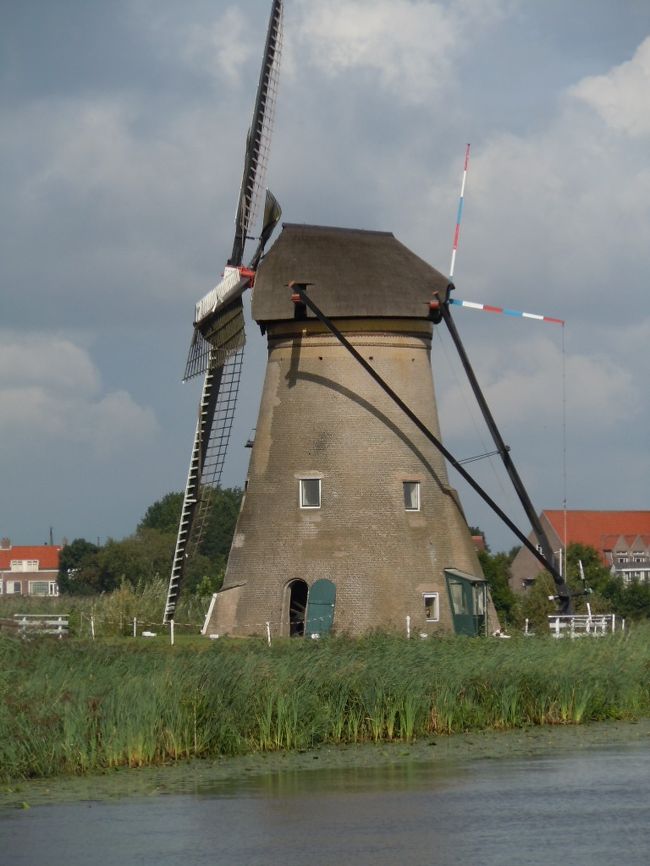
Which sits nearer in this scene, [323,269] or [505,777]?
[505,777]

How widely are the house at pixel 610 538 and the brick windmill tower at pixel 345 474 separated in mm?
45816

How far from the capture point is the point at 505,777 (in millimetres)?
14312

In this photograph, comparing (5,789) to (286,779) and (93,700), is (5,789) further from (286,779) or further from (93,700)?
(286,779)

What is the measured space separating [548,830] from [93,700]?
4704 millimetres

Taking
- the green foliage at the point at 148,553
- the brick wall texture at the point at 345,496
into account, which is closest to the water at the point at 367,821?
the brick wall texture at the point at 345,496

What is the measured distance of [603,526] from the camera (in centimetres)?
7638

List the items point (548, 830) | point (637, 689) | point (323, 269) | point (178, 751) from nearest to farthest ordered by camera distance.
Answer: point (548, 830), point (178, 751), point (637, 689), point (323, 269)

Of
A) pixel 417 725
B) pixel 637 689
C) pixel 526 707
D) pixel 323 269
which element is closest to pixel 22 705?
pixel 417 725

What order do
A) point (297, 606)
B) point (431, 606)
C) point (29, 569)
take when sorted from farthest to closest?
point (29, 569), point (297, 606), point (431, 606)

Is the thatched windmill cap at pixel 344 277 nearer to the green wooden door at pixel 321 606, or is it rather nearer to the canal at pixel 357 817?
the green wooden door at pixel 321 606

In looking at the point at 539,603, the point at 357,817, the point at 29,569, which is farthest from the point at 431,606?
the point at 29,569

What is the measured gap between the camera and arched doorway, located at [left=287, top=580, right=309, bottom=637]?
25.3 m

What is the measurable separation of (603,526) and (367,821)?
65240mm

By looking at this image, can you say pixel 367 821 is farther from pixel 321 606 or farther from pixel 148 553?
pixel 148 553
